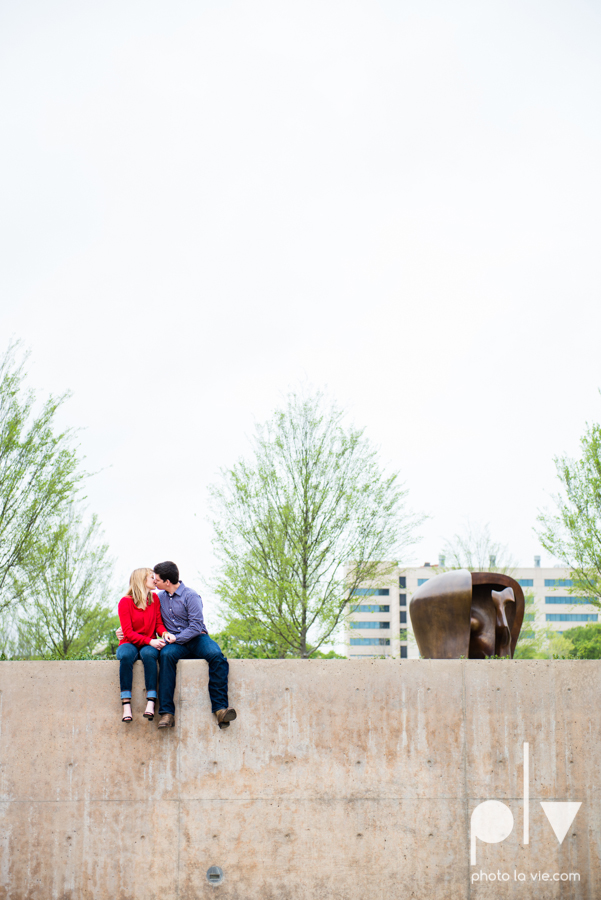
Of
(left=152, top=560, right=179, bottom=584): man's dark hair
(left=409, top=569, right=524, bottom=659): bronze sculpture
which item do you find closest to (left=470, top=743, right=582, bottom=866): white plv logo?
(left=409, top=569, right=524, bottom=659): bronze sculpture

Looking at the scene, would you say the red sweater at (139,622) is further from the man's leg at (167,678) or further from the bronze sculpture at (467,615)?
the bronze sculpture at (467,615)

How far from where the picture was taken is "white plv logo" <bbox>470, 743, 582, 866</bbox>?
6488 mm

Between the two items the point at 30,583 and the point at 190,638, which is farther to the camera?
the point at 30,583

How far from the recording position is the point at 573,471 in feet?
60.7

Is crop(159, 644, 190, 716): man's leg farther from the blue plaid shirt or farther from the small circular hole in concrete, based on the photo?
the small circular hole in concrete

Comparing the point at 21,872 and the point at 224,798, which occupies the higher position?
the point at 224,798

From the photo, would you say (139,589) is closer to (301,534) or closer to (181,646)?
(181,646)

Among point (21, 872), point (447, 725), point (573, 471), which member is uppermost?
point (573, 471)

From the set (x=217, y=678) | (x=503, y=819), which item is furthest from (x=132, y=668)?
(x=503, y=819)

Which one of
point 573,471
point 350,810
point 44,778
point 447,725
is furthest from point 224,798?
point 573,471

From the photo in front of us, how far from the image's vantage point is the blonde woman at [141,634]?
6.30 metres

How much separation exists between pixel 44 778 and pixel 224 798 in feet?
5.24

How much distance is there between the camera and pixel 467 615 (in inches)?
322

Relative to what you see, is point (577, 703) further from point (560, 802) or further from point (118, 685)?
point (118, 685)
